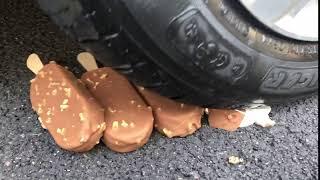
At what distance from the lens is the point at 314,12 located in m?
1.34

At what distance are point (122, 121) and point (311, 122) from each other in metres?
0.39

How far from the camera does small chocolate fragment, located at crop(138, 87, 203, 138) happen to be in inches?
48.8

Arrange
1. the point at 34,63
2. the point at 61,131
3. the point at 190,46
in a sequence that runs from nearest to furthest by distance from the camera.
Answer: the point at 190,46 → the point at 61,131 → the point at 34,63

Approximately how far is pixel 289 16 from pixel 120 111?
1.23 feet

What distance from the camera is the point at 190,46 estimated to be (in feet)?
3.58

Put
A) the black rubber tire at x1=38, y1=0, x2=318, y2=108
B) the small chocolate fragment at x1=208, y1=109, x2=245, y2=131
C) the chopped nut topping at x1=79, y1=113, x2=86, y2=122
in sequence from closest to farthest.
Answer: the black rubber tire at x1=38, y1=0, x2=318, y2=108 → the chopped nut topping at x1=79, y1=113, x2=86, y2=122 → the small chocolate fragment at x1=208, y1=109, x2=245, y2=131

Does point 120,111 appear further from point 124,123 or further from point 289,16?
point 289,16

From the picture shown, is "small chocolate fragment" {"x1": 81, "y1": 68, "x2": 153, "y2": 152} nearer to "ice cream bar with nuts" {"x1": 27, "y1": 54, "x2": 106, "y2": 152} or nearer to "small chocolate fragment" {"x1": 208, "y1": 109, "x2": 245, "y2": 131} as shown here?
"ice cream bar with nuts" {"x1": 27, "y1": 54, "x2": 106, "y2": 152}

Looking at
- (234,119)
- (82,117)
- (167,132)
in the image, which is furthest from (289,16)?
(82,117)

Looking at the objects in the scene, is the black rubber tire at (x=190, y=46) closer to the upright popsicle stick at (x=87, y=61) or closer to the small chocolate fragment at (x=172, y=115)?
the small chocolate fragment at (x=172, y=115)

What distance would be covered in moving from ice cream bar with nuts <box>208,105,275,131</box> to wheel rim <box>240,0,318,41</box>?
174 mm

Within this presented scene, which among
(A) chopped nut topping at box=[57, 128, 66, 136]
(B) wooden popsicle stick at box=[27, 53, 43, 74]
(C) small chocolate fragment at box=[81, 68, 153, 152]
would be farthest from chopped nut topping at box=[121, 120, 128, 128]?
(B) wooden popsicle stick at box=[27, 53, 43, 74]

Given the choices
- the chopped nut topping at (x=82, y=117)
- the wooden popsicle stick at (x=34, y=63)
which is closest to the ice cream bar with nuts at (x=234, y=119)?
the chopped nut topping at (x=82, y=117)

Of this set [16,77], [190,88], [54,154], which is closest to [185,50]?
[190,88]
